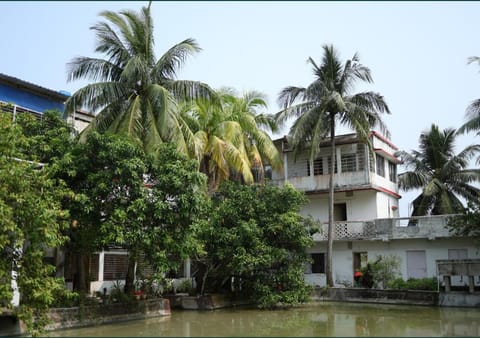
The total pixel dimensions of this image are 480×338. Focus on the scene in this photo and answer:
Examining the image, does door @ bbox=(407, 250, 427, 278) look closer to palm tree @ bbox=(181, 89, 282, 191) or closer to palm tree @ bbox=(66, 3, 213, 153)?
palm tree @ bbox=(181, 89, 282, 191)

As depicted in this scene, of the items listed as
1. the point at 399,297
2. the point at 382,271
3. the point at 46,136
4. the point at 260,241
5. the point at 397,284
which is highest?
the point at 46,136

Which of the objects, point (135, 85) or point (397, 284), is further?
point (397, 284)

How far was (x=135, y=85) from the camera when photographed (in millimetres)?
18656

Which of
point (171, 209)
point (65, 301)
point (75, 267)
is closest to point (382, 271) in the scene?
point (171, 209)

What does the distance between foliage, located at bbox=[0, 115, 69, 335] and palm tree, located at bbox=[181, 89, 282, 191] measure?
764 centimetres

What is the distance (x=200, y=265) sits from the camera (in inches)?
842

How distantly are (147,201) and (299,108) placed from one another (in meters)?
12.0

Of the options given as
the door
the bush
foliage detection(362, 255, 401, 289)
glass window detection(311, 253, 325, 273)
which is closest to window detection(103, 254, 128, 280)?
the bush

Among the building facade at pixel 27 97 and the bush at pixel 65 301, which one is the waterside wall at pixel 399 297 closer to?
the bush at pixel 65 301

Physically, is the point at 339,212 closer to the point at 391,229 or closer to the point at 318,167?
the point at 318,167

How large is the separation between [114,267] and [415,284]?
1362cm

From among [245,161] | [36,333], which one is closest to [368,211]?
[245,161]

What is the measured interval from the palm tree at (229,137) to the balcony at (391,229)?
4965mm

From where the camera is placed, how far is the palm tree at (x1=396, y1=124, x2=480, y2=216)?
28016 millimetres
